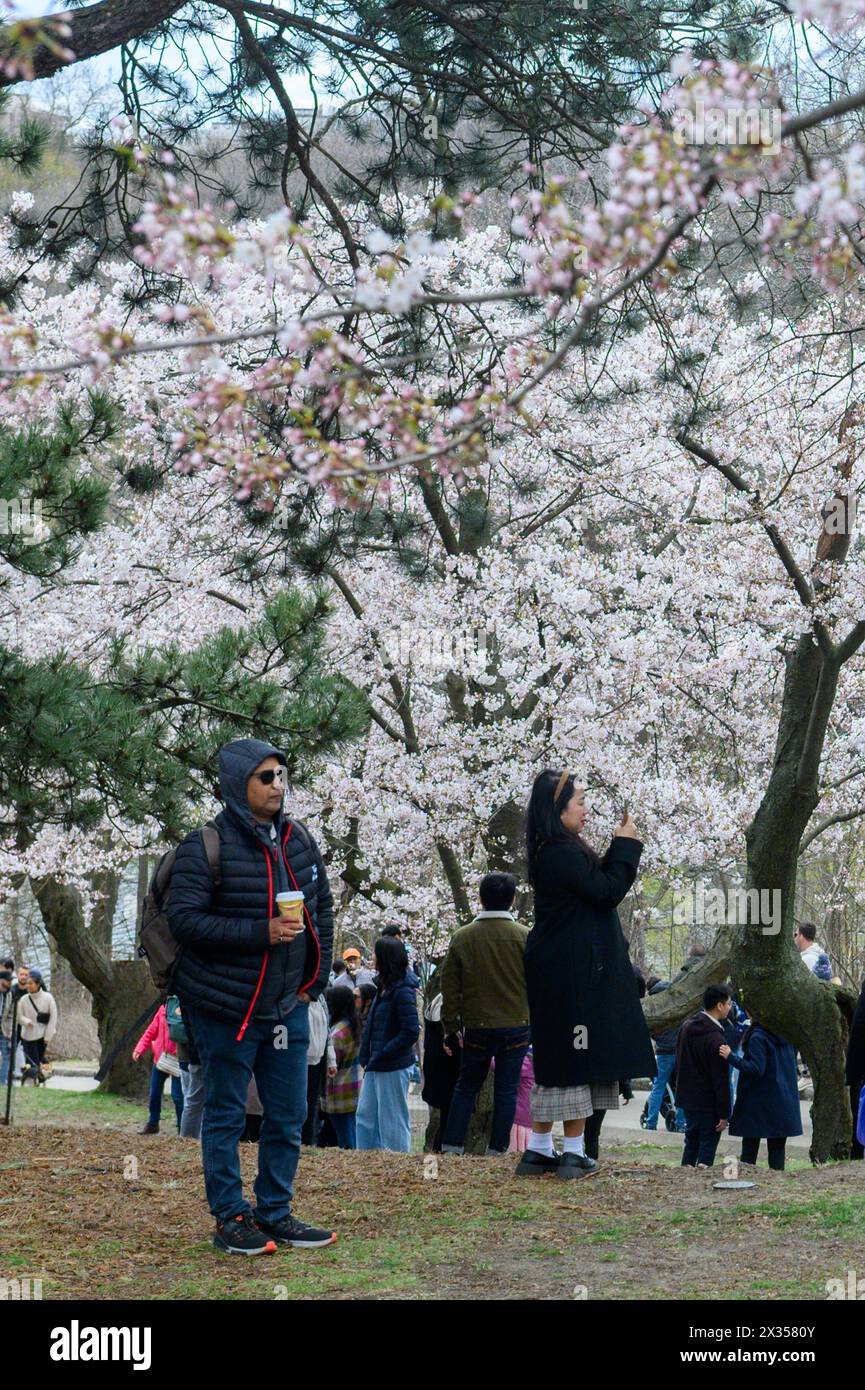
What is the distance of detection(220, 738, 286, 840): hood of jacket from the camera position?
200 inches

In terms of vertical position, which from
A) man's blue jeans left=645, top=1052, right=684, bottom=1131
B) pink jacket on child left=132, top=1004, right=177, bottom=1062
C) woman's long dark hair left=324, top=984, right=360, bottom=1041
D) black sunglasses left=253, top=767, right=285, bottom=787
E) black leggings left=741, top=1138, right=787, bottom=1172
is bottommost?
man's blue jeans left=645, top=1052, right=684, bottom=1131

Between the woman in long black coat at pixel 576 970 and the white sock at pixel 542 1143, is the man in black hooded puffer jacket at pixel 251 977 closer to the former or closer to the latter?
the woman in long black coat at pixel 576 970

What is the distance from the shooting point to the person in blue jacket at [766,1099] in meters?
8.50

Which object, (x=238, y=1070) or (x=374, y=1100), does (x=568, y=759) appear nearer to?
(x=374, y=1100)

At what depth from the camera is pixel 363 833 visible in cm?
1479

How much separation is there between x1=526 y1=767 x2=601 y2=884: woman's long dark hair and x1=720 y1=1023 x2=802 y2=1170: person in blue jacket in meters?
2.94

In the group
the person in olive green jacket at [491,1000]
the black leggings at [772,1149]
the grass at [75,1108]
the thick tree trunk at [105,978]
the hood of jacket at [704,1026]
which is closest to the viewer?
the person in olive green jacket at [491,1000]

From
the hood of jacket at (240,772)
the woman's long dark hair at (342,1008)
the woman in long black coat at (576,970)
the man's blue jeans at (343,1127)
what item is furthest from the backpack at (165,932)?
the man's blue jeans at (343,1127)

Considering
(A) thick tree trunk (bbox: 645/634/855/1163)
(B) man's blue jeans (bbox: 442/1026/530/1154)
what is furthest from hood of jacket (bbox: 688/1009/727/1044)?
(B) man's blue jeans (bbox: 442/1026/530/1154)

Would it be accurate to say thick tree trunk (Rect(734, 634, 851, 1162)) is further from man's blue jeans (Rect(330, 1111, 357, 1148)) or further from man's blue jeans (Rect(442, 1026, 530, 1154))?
man's blue jeans (Rect(330, 1111, 357, 1148))

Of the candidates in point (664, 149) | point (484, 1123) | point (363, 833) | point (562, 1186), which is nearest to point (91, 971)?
point (363, 833)

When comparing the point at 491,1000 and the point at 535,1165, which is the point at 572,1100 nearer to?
the point at 535,1165

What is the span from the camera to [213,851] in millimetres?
5012

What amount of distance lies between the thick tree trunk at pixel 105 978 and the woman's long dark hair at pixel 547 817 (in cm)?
1206
